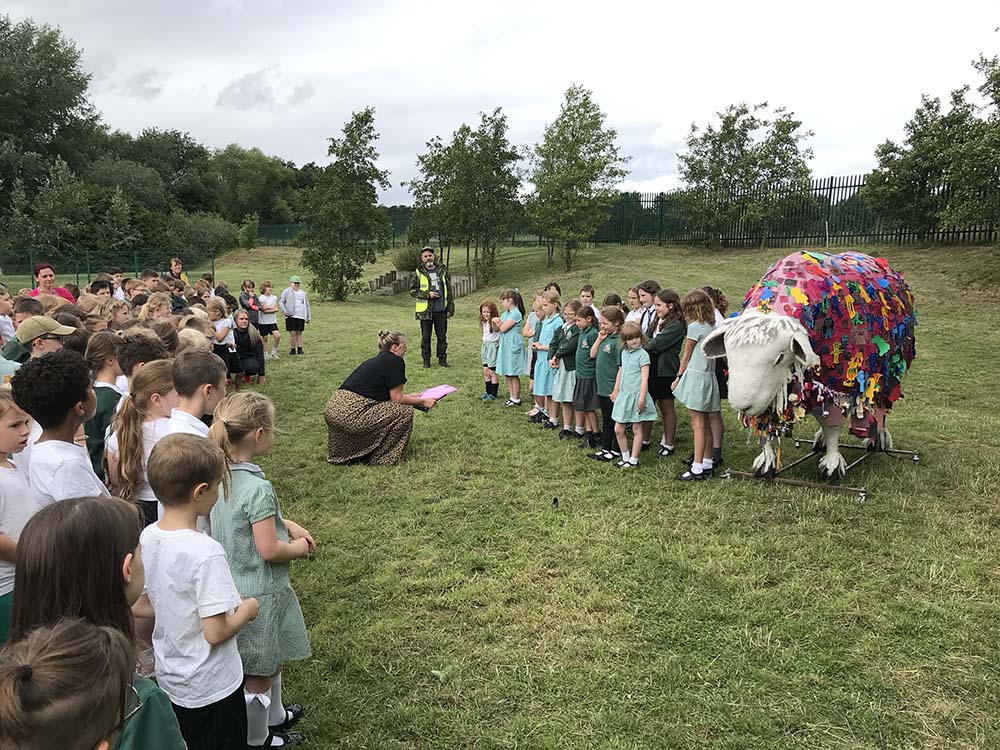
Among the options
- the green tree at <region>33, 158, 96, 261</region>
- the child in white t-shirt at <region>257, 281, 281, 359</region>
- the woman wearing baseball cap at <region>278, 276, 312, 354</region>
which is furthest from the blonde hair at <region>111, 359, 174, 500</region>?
the green tree at <region>33, 158, 96, 261</region>

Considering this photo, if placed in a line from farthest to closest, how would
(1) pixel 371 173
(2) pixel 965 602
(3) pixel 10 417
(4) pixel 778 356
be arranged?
(1) pixel 371 173, (4) pixel 778 356, (2) pixel 965 602, (3) pixel 10 417

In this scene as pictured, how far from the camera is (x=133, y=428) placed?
317 cm

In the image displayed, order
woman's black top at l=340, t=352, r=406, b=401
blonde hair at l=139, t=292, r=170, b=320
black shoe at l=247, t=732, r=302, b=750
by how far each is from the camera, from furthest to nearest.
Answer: blonde hair at l=139, t=292, r=170, b=320 → woman's black top at l=340, t=352, r=406, b=401 → black shoe at l=247, t=732, r=302, b=750

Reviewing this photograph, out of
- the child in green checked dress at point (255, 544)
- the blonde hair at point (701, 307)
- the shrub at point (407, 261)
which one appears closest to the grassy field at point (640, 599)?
the child in green checked dress at point (255, 544)

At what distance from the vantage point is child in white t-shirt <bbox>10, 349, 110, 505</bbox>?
2.54m

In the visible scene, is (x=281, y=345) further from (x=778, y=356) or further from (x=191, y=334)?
(x=778, y=356)

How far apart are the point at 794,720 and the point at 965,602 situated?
1.66m

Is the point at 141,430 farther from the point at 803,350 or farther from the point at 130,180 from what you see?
the point at 130,180

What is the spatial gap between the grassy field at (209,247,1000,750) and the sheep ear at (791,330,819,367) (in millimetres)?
1141

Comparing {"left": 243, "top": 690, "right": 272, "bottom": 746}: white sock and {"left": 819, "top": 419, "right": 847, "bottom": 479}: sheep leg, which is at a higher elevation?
{"left": 819, "top": 419, "right": 847, "bottom": 479}: sheep leg

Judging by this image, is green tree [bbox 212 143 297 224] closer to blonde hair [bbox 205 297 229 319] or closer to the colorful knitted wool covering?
blonde hair [bbox 205 297 229 319]

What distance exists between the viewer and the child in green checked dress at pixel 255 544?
2.68 m

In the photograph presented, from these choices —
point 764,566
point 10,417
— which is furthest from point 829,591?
point 10,417

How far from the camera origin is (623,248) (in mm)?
25062
